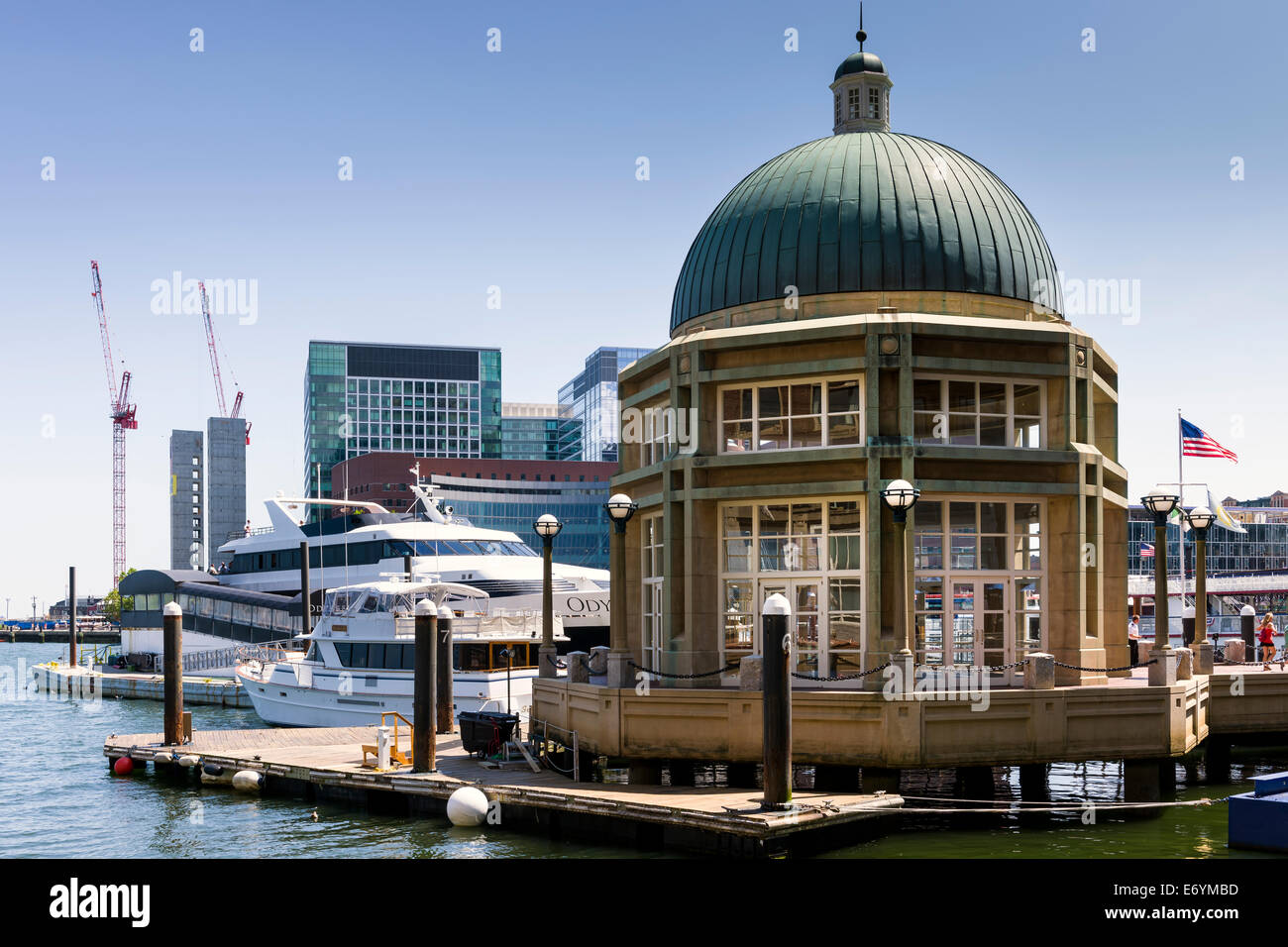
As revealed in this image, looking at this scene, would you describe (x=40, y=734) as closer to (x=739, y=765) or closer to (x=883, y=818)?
(x=739, y=765)

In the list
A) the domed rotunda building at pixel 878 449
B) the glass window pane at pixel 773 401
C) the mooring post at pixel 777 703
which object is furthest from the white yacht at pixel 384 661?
the mooring post at pixel 777 703

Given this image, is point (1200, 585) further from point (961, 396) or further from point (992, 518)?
point (961, 396)

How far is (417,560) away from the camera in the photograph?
222 feet

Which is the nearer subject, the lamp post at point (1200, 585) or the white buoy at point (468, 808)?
the white buoy at point (468, 808)

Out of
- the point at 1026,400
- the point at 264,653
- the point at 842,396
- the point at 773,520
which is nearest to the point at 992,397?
the point at 1026,400

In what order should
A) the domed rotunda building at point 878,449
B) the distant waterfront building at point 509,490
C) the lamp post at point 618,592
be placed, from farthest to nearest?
1. the distant waterfront building at point 509,490
2. the lamp post at point 618,592
3. the domed rotunda building at point 878,449

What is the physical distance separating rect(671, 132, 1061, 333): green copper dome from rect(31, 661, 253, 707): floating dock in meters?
41.7

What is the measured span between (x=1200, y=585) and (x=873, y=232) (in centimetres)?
1168

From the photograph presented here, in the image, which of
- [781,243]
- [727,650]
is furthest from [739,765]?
[781,243]

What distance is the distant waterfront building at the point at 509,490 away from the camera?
16500 centimetres

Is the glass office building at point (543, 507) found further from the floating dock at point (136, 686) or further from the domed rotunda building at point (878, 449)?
the domed rotunda building at point (878, 449)

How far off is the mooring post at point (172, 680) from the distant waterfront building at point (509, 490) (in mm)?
125185

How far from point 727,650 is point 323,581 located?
53669mm
